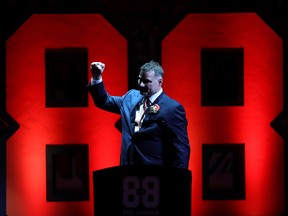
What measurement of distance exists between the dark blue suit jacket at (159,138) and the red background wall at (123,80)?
31.4 inches

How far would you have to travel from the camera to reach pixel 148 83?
4312 millimetres

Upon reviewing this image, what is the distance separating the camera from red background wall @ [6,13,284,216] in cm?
520

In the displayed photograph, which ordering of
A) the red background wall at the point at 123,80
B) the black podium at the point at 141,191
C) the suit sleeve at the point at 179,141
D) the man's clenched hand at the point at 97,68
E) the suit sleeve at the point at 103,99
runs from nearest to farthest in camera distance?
the black podium at the point at 141,191
the suit sleeve at the point at 179,141
the man's clenched hand at the point at 97,68
the suit sleeve at the point at 103,99
the red background wall at the point at 123,80

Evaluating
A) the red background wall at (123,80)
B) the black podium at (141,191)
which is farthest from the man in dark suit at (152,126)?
Answer: the black podium at (141,191)

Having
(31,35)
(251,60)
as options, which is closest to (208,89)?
(251,60)

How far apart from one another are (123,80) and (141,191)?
7.36 ft

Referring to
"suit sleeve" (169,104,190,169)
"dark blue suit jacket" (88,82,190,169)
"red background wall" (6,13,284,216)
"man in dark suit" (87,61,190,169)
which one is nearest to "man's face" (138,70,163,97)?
"man in dark suit" (87,61,190,169)

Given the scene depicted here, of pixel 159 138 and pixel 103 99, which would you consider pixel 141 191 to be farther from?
pixel 103 99

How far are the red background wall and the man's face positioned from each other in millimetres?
838

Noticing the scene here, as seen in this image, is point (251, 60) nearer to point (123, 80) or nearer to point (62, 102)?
point (123, 80)

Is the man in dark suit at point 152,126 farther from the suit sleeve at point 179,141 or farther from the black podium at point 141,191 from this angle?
the black podium at point 141,191

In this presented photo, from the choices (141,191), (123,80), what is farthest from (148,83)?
(141,191)

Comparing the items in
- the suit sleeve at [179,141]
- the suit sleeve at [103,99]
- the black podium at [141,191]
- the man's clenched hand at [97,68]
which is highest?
the man's clenched hand at [97,68]

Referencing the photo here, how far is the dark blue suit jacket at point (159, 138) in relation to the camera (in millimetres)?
4277
